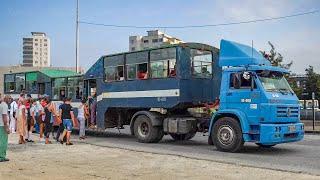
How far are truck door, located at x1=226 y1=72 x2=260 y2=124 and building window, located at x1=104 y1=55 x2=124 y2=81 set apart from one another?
583 centimetres

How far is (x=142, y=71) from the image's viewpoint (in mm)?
19047

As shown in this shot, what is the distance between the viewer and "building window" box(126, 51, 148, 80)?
18.9 m

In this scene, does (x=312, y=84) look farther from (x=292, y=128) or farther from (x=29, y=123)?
(x=292, y=128)

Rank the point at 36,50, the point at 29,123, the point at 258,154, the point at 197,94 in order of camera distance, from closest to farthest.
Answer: the point at 258,154
the point at 197,94
the point at 29,123
the point at 36,50

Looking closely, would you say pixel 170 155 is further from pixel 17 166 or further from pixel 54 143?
pixel 54 143

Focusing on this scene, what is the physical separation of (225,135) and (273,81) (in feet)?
7.28

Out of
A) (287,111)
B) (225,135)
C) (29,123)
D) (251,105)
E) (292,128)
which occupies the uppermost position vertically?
(251,105)

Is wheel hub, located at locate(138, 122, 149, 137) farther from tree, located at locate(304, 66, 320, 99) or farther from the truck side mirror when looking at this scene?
tree, located at locate(304, 66, 320, 99)

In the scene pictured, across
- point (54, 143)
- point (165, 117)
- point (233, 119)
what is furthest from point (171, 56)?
point (54, 143)

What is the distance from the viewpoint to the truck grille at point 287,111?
48.8ft

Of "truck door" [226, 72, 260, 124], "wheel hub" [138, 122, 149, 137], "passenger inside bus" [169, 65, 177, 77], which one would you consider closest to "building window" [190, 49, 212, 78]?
"passenger inside bus" [169, 65, 177, 77]

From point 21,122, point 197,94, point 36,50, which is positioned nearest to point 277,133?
point 197,94

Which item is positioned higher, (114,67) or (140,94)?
(114,67)

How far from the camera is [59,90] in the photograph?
982 inches
